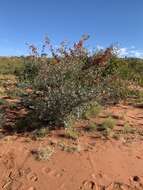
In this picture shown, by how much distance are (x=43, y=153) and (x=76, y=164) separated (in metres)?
0.69

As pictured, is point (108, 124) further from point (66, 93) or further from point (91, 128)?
point (66, 93)

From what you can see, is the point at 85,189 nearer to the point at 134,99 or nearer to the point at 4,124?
the point at 4,124

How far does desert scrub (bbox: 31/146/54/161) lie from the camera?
248 inches

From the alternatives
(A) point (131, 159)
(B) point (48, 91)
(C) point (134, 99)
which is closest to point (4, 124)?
(B) point (48, 91)

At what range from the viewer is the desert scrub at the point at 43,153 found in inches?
248

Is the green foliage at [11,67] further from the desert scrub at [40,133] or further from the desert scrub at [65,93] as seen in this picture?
the desert scrub at [40,133]

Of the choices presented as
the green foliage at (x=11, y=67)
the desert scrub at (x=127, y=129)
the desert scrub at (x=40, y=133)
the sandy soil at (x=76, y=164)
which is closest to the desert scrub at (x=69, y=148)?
the sandy soil at (x=76, y=164)

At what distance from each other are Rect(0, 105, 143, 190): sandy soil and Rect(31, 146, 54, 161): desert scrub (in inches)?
2.2

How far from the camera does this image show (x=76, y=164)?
20.0 ft

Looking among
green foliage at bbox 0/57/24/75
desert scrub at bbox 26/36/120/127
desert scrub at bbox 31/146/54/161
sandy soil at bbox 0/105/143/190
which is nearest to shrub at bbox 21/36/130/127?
desert scrub at bbox 26/36/120/127

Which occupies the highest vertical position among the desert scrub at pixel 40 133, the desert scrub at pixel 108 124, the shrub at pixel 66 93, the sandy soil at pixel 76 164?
the shrub at pixel 66 93

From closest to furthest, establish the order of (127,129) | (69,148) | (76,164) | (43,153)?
(76,164), (43,153), (69,148), (127,129)

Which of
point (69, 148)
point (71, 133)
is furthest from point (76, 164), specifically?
point (71, 133)

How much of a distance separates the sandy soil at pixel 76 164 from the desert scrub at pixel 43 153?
57mm
